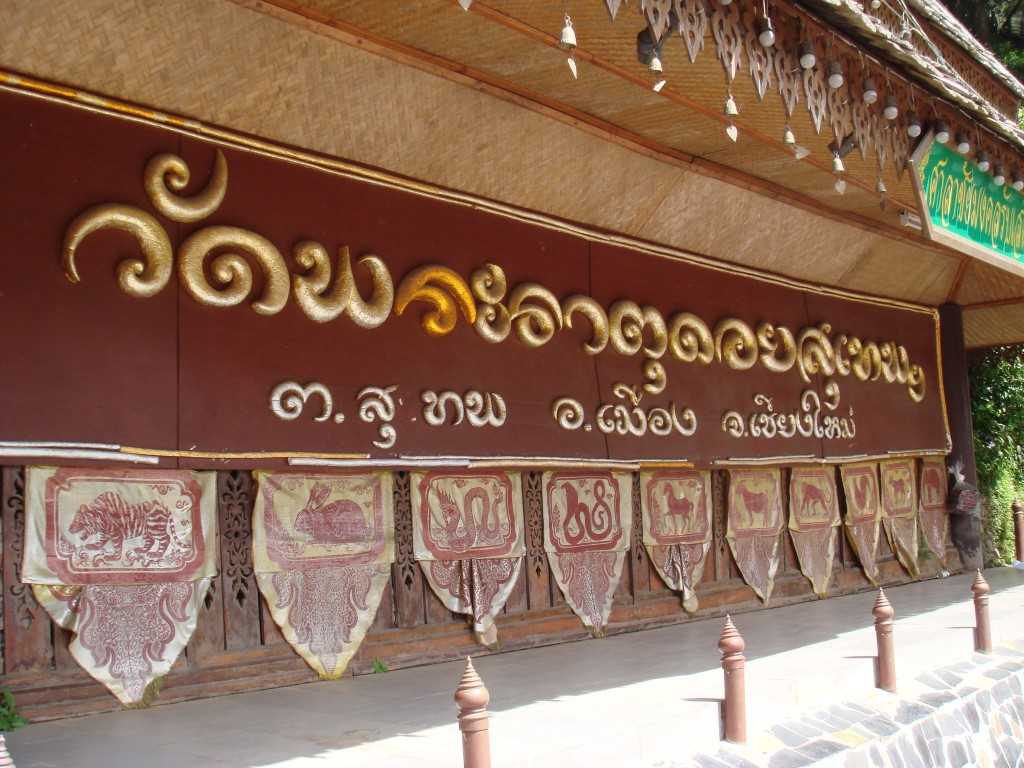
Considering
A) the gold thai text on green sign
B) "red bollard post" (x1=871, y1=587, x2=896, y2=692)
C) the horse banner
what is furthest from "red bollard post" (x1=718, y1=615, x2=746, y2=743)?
the horse banner

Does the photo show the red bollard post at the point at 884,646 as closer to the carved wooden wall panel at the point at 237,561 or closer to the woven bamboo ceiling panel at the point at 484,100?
the woven bamboo ceiling panel at the point at 484,100

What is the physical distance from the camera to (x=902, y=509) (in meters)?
9.93

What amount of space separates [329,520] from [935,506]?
727cm

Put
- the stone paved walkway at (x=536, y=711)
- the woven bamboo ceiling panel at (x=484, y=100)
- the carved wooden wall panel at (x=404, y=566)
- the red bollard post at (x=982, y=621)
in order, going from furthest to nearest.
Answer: the red bollard post at (x=982, y=621) → the carved wooden wall panel at (x=404, y=566) → the woven bamboo ceiling panel at (x=484, y=100) → the stone paved walkway at (x=536, y=711)

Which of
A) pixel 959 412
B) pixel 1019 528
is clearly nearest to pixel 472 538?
pixel 959 412

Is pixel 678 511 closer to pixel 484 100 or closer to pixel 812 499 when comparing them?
pixel 812 499

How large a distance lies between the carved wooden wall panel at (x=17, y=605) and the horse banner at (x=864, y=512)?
6.76 metres

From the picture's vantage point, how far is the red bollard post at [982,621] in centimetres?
627

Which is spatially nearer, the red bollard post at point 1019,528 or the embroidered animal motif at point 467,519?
the embroidered animal motif at point 467,519

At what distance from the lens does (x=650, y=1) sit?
383 centimetres

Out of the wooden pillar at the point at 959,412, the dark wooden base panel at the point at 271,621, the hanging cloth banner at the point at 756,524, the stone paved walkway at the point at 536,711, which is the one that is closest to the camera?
the stone paved walkway at the point at 536,711

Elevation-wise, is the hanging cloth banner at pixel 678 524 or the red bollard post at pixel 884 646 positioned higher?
the hanging cloth banner at pixel 678 524

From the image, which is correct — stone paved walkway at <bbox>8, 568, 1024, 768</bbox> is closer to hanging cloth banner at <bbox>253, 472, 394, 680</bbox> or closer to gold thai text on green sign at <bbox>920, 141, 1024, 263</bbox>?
hanging cloth banner at <bbox>253, 472, 394, 680</bbox>

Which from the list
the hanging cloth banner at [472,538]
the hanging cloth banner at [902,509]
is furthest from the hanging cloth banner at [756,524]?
the hanging cloth banner at [472,538]
